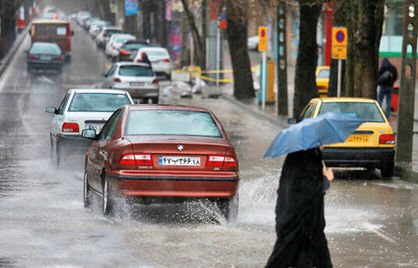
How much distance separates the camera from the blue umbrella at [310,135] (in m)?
6.71

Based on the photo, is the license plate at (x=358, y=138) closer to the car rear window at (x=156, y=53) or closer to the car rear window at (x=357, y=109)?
the car rear window at (x=357, y=109)

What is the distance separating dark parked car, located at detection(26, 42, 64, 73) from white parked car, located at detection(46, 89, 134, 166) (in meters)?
29.7

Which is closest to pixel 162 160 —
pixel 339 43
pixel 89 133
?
pixel 89 133

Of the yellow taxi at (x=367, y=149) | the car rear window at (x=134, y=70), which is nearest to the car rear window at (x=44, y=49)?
the car rear window at (x=134, y=70)

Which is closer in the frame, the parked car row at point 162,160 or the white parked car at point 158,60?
the parked car row at point 162,160

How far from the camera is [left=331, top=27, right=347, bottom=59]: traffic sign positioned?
2392 centimetres

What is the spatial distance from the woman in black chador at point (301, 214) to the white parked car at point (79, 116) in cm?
1029

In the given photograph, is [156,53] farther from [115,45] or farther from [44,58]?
[115,45]

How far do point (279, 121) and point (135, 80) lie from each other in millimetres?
7218

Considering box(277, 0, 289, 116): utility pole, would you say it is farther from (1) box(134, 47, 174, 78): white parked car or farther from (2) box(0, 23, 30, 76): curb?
(2) box(0, 23, 30, 76): curb

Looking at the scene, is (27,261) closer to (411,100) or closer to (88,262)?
(88,262)

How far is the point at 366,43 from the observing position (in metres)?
20.1

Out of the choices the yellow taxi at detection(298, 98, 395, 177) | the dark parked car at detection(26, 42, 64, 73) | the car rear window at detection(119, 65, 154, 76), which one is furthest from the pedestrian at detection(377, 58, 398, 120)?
the dark parked car at detection(26, 42, 64, 73)

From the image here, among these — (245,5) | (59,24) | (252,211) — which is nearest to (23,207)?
(252,211)
